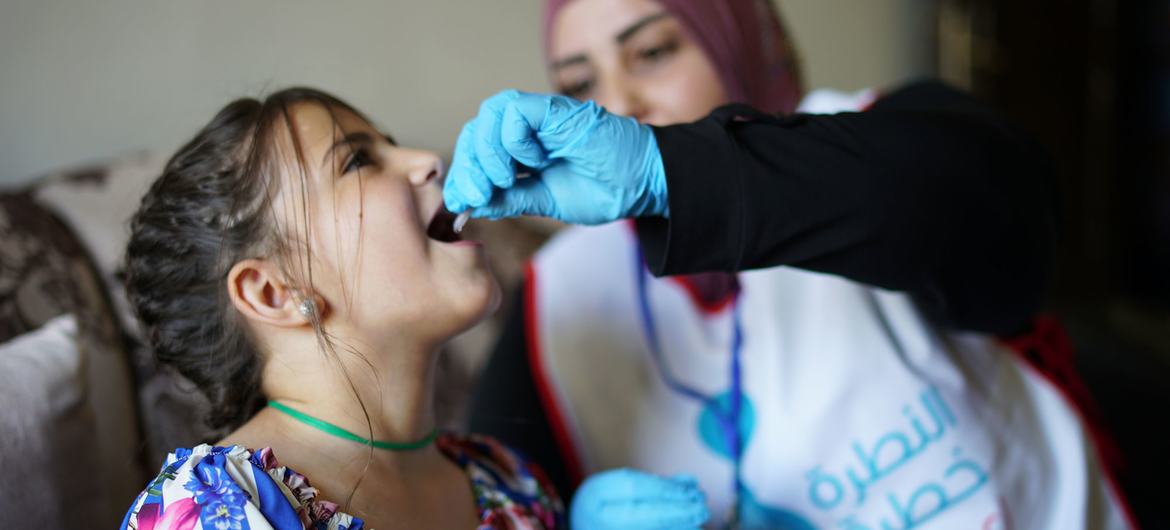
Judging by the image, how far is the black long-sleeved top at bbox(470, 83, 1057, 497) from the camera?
796mm

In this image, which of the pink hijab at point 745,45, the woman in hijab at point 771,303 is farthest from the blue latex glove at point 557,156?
the pink hijab at point 745,45

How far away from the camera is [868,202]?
837 mm

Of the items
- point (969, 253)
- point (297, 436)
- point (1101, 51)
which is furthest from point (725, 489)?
point (1101, 51)

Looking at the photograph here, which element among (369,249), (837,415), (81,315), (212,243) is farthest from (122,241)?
(837,415)

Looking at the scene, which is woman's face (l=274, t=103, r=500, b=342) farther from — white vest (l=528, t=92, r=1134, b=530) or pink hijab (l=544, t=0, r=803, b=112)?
pink hijab (l=544, t=0, r=803, b=112)

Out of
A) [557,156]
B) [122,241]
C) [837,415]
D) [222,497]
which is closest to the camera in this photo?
[222,497]

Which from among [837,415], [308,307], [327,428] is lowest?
[837,415]

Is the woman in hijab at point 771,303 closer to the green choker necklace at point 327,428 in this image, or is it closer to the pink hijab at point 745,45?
the pink hijab at point 745,45

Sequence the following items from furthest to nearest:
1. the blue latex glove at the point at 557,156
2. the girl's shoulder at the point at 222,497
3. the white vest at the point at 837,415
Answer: the white vest at the point at 837,415 < the blue latex glove at the point at 557,156 < the girl's shoulder at the point at 222,497

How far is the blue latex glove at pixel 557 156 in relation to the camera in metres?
0.79

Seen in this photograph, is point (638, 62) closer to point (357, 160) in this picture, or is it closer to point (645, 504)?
point (357, 160)

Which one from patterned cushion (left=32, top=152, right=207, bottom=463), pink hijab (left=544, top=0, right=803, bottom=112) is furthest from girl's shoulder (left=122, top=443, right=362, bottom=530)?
pink hijab (left=544, top=0, right=803, bottom=112)

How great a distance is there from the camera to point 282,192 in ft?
2.75

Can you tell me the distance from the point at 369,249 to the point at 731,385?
58 cm
